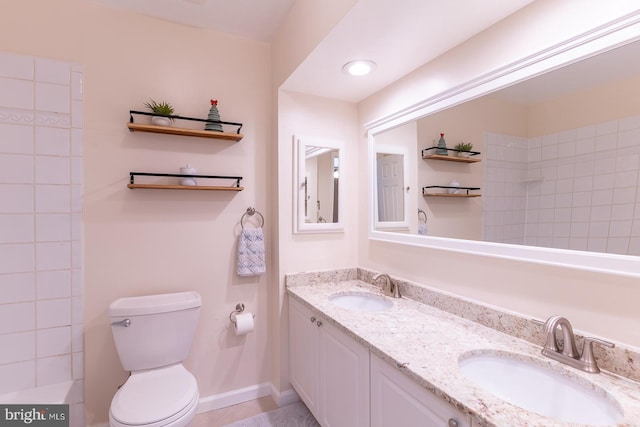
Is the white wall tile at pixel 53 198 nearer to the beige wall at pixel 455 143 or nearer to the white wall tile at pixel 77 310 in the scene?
the white wall tile at pixel 77 310

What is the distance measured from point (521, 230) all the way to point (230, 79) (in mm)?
1963

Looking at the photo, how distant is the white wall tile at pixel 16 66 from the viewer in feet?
5.12

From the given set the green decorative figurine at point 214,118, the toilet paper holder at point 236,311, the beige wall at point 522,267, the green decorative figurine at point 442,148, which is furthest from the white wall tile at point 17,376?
the green decorative figurine at point 442,148

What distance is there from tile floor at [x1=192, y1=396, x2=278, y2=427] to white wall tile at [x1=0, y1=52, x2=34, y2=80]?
2236mm

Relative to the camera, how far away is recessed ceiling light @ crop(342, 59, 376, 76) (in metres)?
1.68

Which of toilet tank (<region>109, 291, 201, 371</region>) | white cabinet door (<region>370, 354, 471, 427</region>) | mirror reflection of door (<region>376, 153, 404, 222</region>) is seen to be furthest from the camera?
mirror reflection of door (<region>376, 153, 404, 222</region>)

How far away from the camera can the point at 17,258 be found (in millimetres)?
1594

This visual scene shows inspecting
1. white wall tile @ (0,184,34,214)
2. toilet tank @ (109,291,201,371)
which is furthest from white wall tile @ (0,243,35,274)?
toilet tank @ (109,291,201,371)

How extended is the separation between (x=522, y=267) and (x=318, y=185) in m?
1.33

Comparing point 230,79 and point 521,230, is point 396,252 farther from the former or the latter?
point 230,79

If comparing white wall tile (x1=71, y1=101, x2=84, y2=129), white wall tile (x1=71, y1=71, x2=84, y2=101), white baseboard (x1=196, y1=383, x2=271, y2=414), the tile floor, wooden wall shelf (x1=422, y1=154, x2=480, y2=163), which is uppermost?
white wall tile (x1=71, y1=71, x2=84, y2=101)

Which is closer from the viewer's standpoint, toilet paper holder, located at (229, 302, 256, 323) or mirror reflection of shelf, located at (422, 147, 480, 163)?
mirror reflection of shelf, located at (422, 147, 480, 163)

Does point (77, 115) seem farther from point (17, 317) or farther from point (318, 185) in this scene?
point (318, 185)

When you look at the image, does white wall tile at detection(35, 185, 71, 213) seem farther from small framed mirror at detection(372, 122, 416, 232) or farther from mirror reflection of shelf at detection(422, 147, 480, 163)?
mirror reflection of shelf at detection(422, 147, 480, 163)
